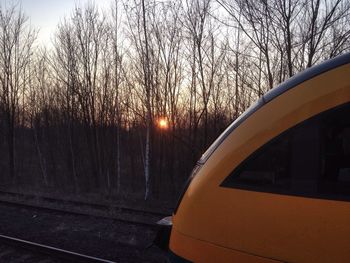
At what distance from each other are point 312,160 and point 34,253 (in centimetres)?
681

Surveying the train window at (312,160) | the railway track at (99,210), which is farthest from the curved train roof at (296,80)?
the railway track at (99,210)

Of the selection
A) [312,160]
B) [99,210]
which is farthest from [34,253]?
[312,160]

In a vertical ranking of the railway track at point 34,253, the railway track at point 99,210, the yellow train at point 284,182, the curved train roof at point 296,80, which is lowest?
the railway track at point 34,253

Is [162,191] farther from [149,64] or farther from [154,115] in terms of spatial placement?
[149,64]

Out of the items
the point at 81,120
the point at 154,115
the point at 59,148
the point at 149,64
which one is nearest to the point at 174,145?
the point at 154,115

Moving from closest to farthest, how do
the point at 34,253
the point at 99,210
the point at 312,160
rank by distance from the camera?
the point at 312,160, the point at 34,253, the point at 99,210

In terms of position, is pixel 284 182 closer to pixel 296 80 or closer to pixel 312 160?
pixel 312 160

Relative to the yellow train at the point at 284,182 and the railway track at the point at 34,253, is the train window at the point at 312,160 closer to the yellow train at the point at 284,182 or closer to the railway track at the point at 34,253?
the yellow train at the point at 284,182

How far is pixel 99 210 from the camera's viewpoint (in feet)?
39.5

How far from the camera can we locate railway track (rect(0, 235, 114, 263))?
729 centimetres

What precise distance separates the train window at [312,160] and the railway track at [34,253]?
5.26m

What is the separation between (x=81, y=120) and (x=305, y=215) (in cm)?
2071

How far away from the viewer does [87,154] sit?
22.6m

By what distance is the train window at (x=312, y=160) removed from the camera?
6.85 ft
